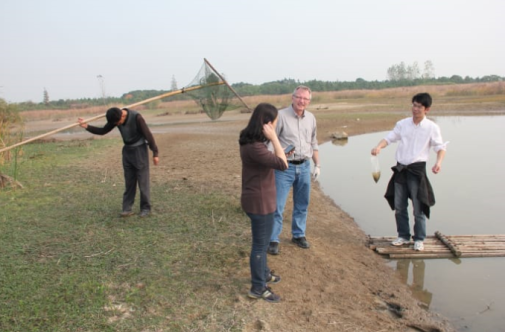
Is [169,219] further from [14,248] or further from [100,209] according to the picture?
[14,248]

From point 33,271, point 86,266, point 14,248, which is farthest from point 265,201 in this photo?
point 14,248

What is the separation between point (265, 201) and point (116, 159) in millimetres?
8877

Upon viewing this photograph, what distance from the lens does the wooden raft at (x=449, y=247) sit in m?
5.02

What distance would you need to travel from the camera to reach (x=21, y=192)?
7.24 metres

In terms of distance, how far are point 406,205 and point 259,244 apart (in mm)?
2430

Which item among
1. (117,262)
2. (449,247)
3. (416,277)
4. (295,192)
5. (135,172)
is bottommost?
(416,277)

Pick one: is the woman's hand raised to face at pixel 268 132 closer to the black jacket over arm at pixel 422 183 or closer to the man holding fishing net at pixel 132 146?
the black jacket over arm at pixel 422 183

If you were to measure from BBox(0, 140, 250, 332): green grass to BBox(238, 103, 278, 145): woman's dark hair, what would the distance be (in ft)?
4.72

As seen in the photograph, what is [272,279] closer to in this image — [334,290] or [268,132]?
[334,290]

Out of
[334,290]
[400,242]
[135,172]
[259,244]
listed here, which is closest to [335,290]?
[334,290]

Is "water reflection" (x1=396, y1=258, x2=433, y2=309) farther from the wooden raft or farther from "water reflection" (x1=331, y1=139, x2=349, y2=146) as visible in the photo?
"water reflection" (x1=331, y1=139, x2=349, y2=146)

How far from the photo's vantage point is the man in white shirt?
15.3 ft

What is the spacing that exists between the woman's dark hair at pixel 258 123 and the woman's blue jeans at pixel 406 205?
232cm

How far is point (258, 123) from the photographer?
3332 millimetres
